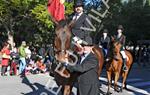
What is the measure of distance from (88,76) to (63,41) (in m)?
2.54

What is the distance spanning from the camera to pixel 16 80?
19.4 metres

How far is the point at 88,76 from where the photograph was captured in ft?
25.4

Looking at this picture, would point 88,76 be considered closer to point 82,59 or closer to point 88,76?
point 88,76

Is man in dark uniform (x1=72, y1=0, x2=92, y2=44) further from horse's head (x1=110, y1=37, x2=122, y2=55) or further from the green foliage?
the green foliage

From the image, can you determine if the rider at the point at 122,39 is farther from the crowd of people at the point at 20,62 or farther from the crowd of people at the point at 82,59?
the crowd of people at the point at 20,62

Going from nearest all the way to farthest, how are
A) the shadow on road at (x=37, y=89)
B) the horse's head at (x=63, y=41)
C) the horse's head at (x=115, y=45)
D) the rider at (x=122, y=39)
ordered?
the horse's head at (x=63, y=41)
the shadow on road at (x=37, y=89)
the horse's head at (x=115, y=45)
the rider at (x=122, y=39)

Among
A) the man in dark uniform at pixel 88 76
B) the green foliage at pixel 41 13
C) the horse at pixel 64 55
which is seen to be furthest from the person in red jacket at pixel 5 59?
the man in dark uniform at pixel 88 76

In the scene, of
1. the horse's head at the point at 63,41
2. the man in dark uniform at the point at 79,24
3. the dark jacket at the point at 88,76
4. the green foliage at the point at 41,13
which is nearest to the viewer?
the dark jacket at the point at 88,76

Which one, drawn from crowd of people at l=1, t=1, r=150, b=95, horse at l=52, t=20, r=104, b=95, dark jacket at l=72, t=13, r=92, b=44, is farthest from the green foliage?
horse at l=52, t=20, r=104, b=95

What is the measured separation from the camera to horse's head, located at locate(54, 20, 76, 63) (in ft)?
32.5

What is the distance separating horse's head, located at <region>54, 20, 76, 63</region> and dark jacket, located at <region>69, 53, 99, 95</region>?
1.95 metres

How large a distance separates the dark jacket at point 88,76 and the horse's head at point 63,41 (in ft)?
6.40

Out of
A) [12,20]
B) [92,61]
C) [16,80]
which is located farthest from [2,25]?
[92,61]

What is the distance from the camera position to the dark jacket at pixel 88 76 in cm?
757
